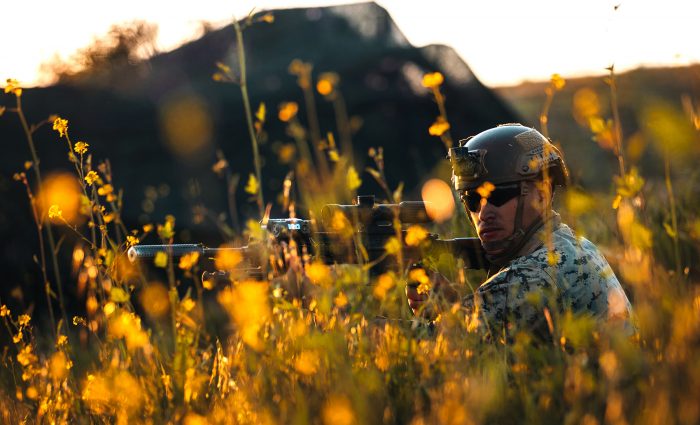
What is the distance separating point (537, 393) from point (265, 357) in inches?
40.4

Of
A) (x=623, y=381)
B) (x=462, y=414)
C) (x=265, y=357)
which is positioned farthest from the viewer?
(x=265, y=357)

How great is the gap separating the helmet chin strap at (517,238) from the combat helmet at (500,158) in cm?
10

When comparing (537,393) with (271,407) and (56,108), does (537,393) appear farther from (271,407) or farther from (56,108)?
(56,108)

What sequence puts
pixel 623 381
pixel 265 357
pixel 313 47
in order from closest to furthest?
pixel 623 381, pixel 265 357, pixel 313 47

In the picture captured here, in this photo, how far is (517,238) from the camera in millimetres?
4285

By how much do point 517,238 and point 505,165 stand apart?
40cm

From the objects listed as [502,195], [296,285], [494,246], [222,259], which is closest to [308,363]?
[296,285]

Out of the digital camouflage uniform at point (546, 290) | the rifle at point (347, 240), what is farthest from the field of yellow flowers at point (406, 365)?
the rifle at point (347, 240)

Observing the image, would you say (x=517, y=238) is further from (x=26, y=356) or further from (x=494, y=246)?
(x=26, y=356)

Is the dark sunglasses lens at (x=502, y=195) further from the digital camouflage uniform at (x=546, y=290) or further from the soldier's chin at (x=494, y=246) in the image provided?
the digital camouflage uniform at (x=546, y=290)

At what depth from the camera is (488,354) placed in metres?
3.29

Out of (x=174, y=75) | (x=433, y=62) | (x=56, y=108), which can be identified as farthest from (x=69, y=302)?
(x=433, y=62)

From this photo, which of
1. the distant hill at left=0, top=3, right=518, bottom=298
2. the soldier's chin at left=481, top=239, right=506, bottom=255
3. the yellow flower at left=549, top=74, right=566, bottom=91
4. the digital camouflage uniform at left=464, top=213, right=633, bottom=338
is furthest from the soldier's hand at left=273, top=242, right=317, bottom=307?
the distant hill at left=0, top=3, right=518, bottom=298

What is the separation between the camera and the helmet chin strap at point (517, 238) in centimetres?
428
